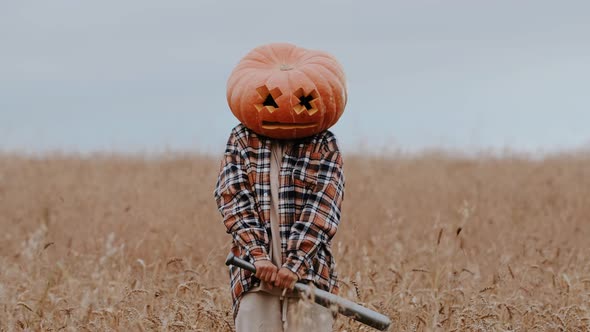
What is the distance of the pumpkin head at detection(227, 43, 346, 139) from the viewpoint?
451 cm

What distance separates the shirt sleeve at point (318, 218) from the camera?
172 inches

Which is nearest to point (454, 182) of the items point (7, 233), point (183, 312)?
point (7, 233)

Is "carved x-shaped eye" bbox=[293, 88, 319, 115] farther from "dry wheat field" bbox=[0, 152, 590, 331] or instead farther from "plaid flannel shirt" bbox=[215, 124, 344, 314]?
"dry wheat field" bbox=[0, 152, 590, 331]

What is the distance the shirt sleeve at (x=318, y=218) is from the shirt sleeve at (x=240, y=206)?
0.52 ft

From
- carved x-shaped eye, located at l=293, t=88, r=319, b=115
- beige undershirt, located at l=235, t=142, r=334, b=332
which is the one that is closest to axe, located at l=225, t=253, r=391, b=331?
beige undershirt, located at l=235, t=142, r=334, b=332

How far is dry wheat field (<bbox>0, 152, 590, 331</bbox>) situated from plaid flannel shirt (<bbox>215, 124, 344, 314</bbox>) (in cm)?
71

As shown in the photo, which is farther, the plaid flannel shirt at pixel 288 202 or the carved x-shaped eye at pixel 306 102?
the carved x-shaped eye at pixel 306 102

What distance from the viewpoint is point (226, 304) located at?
253 inches

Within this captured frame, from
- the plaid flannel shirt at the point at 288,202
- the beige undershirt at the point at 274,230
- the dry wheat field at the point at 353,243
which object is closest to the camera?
the plaid flannel shirt at the point at 288,202

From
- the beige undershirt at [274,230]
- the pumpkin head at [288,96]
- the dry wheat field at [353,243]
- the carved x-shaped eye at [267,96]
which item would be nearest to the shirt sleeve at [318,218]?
the beige undershirt at [274,230]

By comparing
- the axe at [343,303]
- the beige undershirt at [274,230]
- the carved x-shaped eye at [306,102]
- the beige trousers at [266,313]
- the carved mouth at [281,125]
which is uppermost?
the carved x-shaped eye at [306,102]

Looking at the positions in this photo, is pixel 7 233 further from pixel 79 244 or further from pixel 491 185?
pixel 491 185

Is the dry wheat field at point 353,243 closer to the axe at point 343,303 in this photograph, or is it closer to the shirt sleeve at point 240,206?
the axe at point 343,303

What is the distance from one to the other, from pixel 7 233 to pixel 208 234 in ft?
8.32
